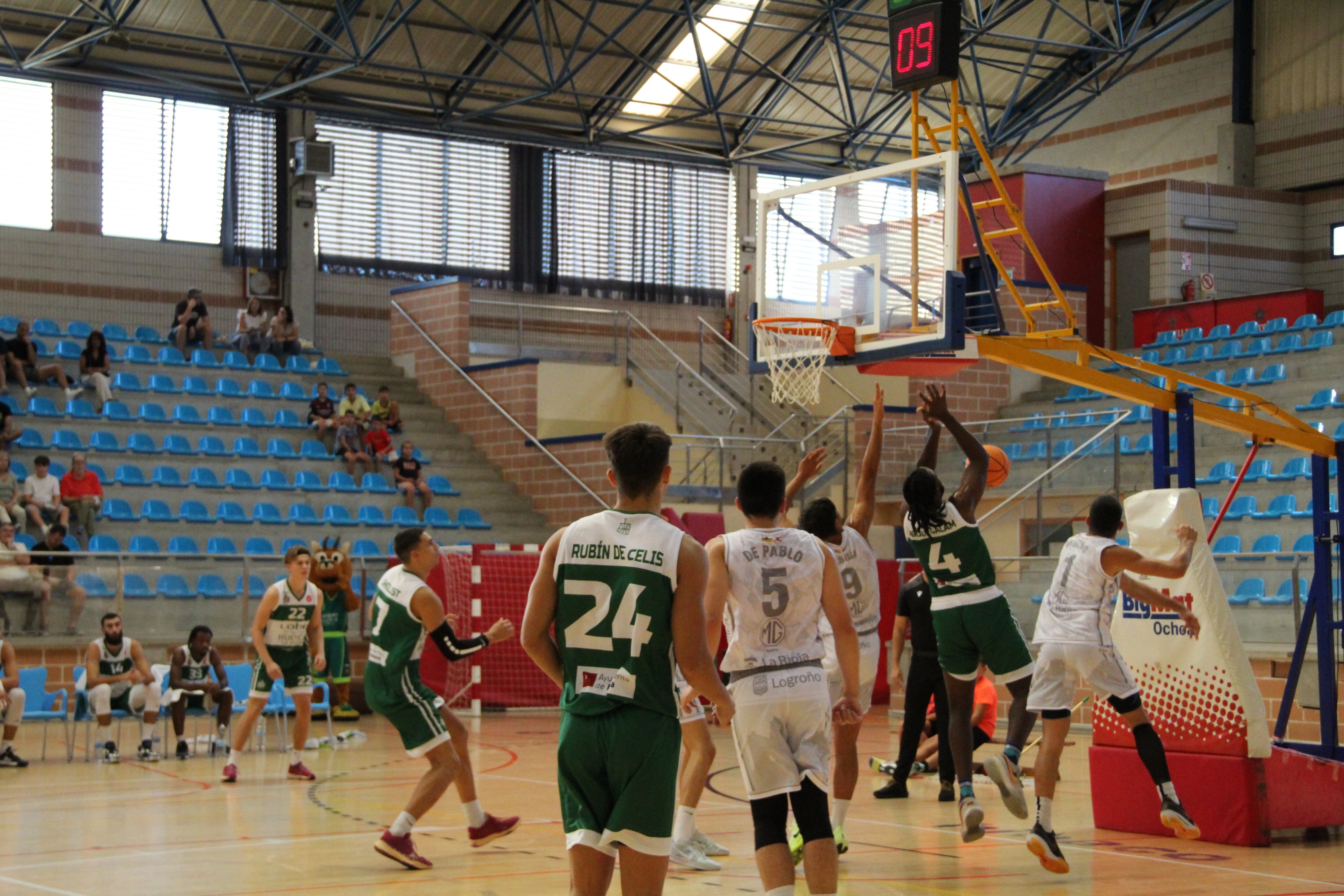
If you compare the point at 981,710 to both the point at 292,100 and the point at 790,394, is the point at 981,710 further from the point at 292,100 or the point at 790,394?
the point at 292,100

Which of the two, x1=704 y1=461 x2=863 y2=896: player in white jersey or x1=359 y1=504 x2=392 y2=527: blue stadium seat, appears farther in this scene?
x1=359 y1=504 x2=392 y2=527: blue stadium seat

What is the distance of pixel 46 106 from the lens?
891 inches

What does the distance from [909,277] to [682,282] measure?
17.9 metres

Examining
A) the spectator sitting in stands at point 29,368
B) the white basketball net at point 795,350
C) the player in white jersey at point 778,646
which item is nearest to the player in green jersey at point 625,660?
the player in white jersey at point 778,646

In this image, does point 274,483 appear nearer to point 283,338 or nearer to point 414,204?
point 283,338

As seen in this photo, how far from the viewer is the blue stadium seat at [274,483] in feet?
64.0

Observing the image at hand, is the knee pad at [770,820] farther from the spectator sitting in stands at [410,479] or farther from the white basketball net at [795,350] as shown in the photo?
the spectator sitting in stands at [410,479]

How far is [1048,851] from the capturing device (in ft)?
23.3

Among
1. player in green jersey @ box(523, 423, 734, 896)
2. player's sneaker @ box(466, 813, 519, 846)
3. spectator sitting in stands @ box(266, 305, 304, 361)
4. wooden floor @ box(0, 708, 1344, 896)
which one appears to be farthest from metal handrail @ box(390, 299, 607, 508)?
player in green jersey @ box(523, 423, 734, 896)

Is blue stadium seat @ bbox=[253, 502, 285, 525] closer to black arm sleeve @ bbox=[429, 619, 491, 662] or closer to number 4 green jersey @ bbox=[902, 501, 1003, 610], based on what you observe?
black arm sleeve @ bbox=[429, 619, 491, 662]

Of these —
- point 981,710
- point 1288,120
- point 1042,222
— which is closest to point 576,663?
point 981,710

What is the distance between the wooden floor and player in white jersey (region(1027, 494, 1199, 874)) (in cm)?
50

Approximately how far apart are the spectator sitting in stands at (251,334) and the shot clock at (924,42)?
14523 millimetres

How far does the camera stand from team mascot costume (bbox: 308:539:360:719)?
52.2 feet
